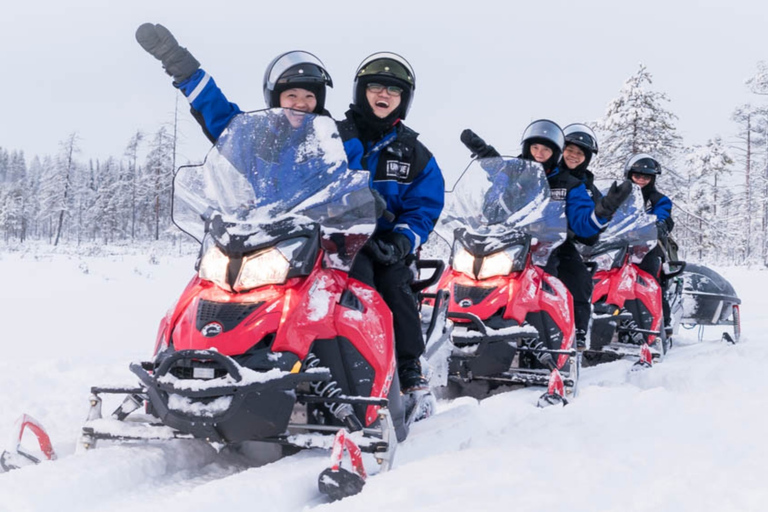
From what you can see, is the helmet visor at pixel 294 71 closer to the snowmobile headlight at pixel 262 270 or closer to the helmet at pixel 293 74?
the helmet at pixel 293 74

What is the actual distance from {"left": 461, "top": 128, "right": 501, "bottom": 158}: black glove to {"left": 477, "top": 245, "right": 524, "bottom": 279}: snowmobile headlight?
4.00ft

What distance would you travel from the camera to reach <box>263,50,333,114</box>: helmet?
3.81 meters

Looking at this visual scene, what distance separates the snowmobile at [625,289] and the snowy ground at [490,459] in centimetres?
169

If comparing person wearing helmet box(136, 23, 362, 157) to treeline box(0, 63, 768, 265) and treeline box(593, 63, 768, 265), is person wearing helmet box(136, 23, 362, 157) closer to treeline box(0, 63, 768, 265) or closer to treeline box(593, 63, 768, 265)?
treeline box(0, 63, 768, 265)

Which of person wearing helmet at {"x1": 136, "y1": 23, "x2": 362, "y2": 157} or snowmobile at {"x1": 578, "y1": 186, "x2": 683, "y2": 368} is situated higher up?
person wearing helmet at {"x1": 136, "y1": 23, "x2": 362, "y2": 157}

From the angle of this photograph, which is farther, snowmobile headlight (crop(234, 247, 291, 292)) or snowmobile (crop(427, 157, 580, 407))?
snowmobile (crop(427, 157, 580, 407))

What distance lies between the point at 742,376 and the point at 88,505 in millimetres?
4573

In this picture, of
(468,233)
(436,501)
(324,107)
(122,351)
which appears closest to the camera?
(436,501)

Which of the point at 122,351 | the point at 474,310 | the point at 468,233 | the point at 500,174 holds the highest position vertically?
the point at 500,174

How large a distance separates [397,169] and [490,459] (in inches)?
73.0

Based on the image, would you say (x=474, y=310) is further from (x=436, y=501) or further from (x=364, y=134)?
(x=436, y=501)

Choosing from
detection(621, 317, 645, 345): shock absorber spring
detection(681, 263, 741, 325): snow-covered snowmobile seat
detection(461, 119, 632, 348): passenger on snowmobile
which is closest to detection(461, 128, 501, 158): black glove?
detection(461, 119, 632, 348): passenger on snowmobile

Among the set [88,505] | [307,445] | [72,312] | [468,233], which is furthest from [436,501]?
[72,312]

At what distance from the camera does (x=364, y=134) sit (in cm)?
423
